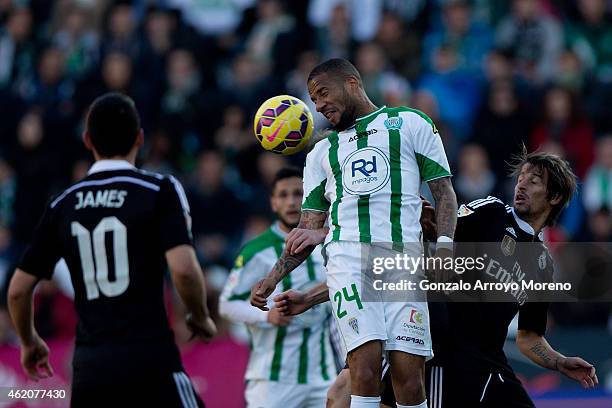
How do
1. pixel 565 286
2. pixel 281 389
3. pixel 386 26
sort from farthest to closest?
pixel 386 26 → pixel 565 286 → pixel 281 389

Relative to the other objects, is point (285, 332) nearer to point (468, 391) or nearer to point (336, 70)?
point (468, 391)

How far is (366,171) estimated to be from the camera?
7477 mm

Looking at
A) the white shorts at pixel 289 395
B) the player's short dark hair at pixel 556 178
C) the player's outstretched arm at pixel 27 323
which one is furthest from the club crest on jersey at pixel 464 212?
the player's outstretched arm at pixel 27 323

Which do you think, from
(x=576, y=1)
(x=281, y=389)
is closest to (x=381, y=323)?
(x=281, y=389)

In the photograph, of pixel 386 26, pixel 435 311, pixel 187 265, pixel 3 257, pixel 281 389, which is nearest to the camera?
pixel 187 265

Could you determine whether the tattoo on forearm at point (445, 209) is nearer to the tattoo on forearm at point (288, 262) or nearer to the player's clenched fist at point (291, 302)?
the tattoo on forearm at point (288, 262)

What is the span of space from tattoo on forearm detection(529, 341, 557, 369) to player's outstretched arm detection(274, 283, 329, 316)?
1.83 meters

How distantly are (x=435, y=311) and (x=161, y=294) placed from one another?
86.0 inches

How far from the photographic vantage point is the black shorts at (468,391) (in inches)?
320

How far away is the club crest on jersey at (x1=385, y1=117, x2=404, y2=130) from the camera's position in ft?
24.8

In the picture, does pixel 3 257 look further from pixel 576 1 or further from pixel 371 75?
pixel 576 1

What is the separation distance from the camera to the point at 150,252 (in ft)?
22.5

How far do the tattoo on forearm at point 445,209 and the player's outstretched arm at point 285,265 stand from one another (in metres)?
0.84

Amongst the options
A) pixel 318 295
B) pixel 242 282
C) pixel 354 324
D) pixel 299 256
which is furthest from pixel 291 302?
pixel 242 282
